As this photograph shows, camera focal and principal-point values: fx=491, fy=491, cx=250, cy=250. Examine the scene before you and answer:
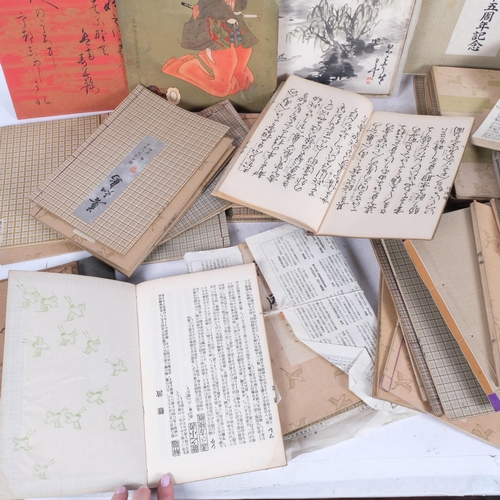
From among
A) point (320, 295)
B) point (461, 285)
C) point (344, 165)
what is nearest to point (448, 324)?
point (461, 285)

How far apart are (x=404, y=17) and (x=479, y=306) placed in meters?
0.54

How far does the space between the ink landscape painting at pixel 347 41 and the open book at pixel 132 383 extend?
1.50ft

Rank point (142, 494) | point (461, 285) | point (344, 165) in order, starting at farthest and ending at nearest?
point (344, 165)
point (461, 285)
point (142, 494)

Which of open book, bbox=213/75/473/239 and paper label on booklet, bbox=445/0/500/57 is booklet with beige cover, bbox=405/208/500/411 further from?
paper label on booklet, bbox=445/0/500/57

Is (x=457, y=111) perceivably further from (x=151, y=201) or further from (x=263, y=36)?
(x=151, y=201)

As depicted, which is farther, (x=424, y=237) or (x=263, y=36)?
(x=263, y=36)

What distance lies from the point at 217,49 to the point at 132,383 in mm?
597

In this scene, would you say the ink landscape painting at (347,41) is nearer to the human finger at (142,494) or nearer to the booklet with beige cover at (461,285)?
the booklet with beige cover at (461,285)

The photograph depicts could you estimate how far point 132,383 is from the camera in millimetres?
714

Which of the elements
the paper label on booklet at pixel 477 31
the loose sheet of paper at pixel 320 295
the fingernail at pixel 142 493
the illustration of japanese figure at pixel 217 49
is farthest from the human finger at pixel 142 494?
the paper label on booklet at pixel 477 31

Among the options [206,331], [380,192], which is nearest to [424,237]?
[380,192]

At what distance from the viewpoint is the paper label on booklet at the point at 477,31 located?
906mm

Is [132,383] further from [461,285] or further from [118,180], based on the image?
[461,285]

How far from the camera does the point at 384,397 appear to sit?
0.73 metres
